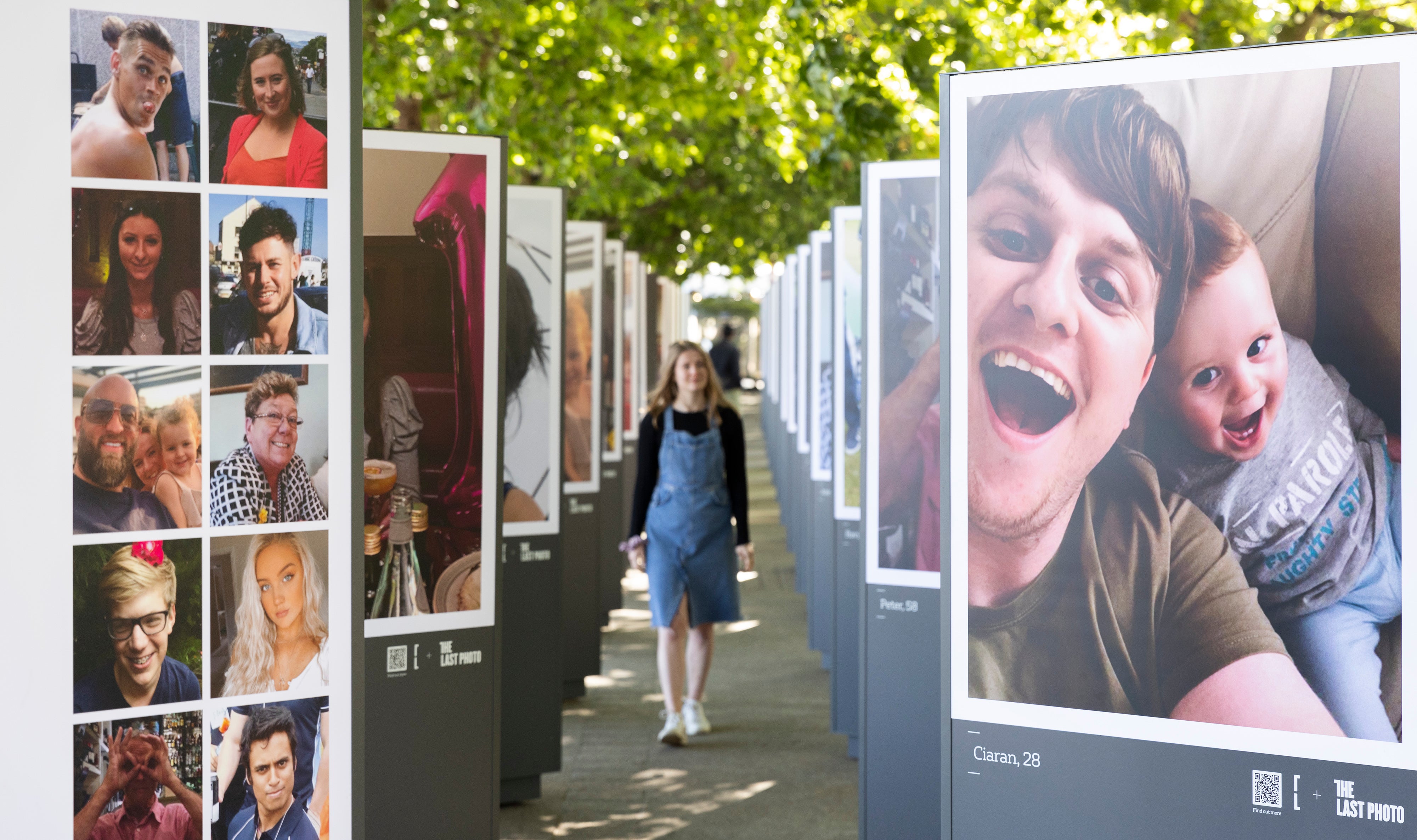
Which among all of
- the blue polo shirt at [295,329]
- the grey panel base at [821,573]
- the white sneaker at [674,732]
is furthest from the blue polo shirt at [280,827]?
the grey panel base at [821,573]

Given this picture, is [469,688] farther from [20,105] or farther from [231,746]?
[20,105]

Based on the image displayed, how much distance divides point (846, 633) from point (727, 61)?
8.16 meters

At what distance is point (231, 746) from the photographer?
216cm

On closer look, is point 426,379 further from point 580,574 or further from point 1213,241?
point 580,574

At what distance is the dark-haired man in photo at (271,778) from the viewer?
2172 millimetres

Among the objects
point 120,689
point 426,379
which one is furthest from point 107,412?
point 426,379

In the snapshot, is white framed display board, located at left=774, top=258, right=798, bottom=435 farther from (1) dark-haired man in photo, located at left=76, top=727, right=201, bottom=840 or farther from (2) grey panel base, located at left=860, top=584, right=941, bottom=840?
(1) dark-haired man in photo, located at left=76, top=727, right=201, bottom=840

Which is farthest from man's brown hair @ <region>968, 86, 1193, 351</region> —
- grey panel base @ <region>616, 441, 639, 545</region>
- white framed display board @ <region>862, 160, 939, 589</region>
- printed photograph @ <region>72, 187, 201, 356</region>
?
grey panel base @ <region>616, 441, 639, 545</region>

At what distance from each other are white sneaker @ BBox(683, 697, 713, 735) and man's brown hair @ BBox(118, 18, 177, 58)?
16.2 ft

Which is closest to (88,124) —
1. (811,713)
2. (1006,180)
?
(1006,180)

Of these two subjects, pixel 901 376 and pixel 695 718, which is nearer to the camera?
pixel 901 376

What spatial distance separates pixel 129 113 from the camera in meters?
2.02

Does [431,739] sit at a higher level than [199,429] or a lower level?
lower

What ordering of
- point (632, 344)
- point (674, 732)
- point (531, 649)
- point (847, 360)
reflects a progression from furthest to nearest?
point (632, 344) → point (674, 732) → point (847, 360) → point (531, 649)
